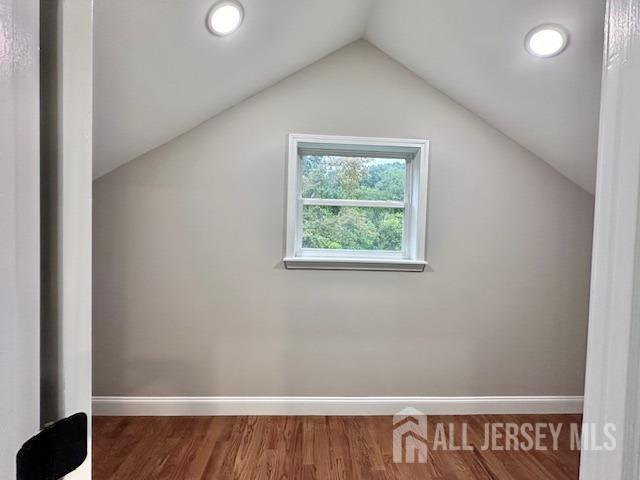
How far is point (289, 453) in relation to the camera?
5.82 ft

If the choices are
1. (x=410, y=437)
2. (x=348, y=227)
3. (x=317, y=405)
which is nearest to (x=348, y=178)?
(x=348, y=227)

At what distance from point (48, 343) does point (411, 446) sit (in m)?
2.00

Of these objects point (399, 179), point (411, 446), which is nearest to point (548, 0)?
point (399, 179)

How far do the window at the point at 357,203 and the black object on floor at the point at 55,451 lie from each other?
1.75m

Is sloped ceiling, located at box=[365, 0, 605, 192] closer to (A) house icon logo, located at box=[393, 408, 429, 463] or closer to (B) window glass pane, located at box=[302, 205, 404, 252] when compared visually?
(B) window glass pane, located at box=[302, 205, 404, 252]

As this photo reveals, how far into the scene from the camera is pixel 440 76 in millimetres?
1971

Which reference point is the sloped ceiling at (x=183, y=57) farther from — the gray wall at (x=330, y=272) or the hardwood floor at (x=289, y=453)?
the hardwood floor at (x=289, y=453)

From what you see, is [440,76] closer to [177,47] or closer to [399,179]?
[399,179]

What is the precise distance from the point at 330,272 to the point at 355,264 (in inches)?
6.7

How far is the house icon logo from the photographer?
1.78 meters

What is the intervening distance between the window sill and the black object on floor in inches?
65.6

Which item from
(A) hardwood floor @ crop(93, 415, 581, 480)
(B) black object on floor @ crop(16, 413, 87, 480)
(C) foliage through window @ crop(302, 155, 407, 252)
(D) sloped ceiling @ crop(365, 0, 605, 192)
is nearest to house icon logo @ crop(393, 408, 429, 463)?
(A) hardwood floor @ crop(93, 415, 581, 480)

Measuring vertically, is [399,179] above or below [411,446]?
above

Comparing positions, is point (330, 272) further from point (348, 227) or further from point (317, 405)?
point (317, 405)
